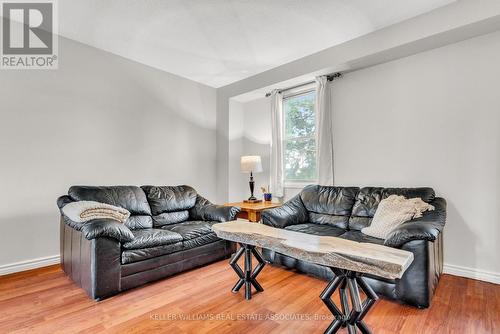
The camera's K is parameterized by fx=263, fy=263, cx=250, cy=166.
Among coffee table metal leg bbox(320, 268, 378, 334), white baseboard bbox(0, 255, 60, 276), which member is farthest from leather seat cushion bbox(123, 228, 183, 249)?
coffee table metal leg bbox(320, 268, 378, 334)

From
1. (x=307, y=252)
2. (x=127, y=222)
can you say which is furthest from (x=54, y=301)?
(x=307, y=252)

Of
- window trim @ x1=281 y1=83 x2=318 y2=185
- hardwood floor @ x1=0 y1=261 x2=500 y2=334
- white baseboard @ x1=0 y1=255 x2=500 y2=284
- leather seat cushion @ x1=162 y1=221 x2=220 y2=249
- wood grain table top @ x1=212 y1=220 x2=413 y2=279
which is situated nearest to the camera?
wood grain table top @ x1=212 y1=220 x2=413 y2=279

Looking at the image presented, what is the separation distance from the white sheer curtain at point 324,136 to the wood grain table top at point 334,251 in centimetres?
166

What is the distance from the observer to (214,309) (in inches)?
79.4

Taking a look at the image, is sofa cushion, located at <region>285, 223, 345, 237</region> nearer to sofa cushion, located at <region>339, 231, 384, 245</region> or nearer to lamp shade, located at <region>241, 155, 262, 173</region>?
sofa cushion, located at <region>339, 231, 384, 245</region>

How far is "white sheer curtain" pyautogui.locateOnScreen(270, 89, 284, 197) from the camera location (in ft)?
13.8

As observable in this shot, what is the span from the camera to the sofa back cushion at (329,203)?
3074 millimetres

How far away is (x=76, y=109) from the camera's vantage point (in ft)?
10.3

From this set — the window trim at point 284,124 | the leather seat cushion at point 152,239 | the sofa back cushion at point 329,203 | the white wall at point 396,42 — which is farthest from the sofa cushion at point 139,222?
the white wall at point 396,42

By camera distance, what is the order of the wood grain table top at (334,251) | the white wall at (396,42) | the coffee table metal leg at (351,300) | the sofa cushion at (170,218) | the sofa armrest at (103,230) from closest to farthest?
the wood grain table top at (334,251)
the coffee table metal leg at (351,300)
the sofa armrest at (103,230)
the white wall at (396,42)
the sofa cushion at (170,218)

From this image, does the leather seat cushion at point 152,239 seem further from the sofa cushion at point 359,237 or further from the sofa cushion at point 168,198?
the sofa cushion at point 359,237

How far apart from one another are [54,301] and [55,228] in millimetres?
1133

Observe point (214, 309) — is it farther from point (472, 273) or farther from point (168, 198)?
point (472, 273)

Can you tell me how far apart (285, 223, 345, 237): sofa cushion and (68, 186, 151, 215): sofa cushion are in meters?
1.73
